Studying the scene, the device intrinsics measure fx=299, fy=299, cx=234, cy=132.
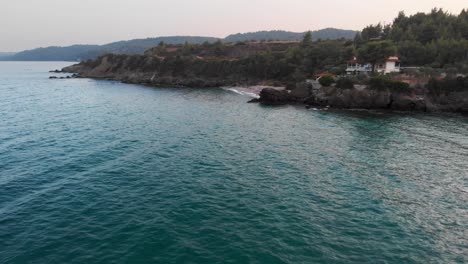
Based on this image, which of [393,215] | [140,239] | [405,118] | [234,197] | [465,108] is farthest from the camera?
[465,108]

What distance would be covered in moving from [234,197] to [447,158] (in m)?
31.8

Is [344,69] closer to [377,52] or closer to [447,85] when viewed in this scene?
[377,52]

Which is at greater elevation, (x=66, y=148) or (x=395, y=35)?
(x=395, y=35)

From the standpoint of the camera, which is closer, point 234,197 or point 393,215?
point 393,215

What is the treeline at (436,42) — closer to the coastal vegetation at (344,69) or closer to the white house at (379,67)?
the coastal vegetation at (344,69)

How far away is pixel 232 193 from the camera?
3031cm

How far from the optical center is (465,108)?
243 ft

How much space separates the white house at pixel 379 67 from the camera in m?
94.1

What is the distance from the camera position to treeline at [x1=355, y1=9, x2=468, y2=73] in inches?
3762

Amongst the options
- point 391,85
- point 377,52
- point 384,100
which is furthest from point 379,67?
point 384,100

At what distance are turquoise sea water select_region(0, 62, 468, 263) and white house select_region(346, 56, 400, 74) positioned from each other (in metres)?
41.0

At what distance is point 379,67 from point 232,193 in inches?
3399

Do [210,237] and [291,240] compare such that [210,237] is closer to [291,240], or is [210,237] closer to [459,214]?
[291,240]

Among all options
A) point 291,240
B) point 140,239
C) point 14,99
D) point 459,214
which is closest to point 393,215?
point 459,214
